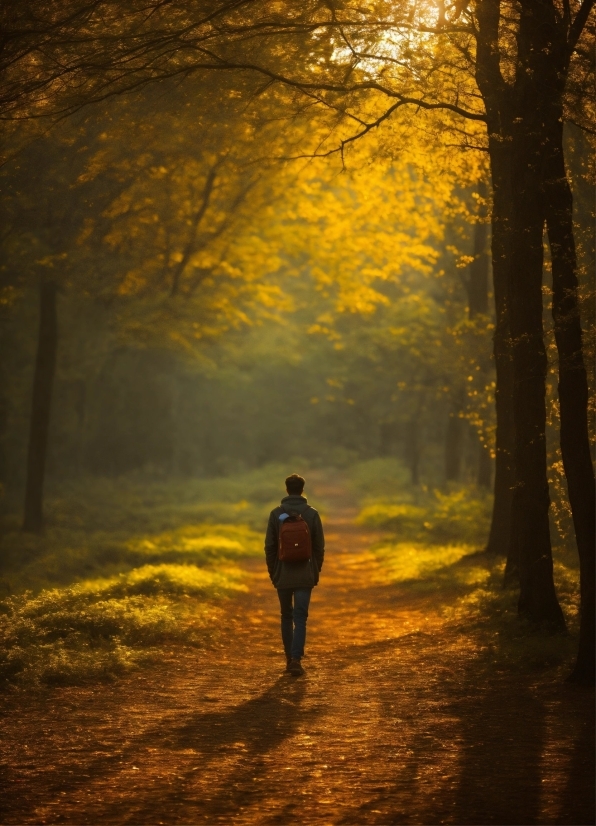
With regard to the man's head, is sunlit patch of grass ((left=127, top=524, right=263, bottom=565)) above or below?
below

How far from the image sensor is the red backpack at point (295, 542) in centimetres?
1094

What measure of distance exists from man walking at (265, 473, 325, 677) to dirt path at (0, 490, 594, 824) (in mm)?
379

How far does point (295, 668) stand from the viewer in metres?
11.0

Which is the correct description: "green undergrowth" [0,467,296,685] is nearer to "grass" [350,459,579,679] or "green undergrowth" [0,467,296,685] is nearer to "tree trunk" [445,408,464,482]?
"grass" [350,459,579,679]

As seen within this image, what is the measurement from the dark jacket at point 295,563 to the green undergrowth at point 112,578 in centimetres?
193

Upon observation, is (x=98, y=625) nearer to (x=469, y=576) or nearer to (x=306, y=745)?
(x=306, y=745)

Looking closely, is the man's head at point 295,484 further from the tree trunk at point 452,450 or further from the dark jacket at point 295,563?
the tree trunk at point 452,450

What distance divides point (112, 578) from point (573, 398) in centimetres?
1094

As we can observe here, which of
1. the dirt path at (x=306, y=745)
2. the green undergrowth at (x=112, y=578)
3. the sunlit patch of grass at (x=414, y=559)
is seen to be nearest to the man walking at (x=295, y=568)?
the dirt path at (x=306, y=745)

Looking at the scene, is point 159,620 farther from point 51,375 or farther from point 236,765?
point 51,375

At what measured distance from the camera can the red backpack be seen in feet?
35.9

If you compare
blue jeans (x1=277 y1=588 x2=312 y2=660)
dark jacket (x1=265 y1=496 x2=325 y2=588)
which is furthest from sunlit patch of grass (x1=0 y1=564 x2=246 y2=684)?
dark jacket (x1=265 y1=496 x2=325 y2=588)

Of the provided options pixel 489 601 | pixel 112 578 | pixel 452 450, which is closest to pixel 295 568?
pixel 489 601

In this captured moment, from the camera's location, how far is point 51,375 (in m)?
26.6
